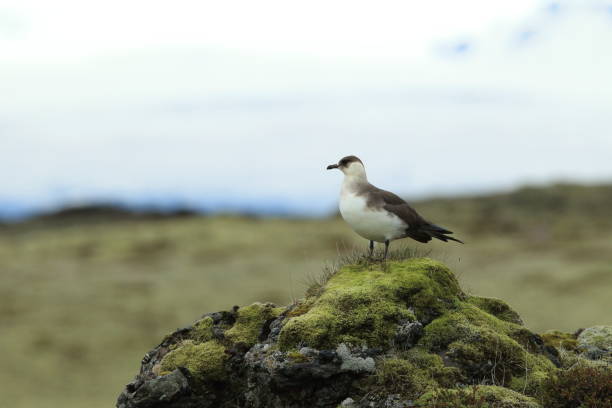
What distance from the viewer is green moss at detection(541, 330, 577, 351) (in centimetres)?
1434

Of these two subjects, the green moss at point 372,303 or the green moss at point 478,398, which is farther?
the green moss at point 372,303

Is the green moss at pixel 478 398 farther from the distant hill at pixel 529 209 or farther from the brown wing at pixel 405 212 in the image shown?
the distant hill at pixel 529 209

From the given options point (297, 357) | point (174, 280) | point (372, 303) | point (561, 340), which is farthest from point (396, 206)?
point (174, 280)

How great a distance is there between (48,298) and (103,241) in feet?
108

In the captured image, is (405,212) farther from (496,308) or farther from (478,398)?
(478,398)

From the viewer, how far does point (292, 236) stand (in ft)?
307

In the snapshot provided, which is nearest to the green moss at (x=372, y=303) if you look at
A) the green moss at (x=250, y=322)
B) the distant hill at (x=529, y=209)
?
the green moss at (x=250, y=322)

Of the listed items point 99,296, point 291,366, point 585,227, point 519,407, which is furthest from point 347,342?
point 585,227

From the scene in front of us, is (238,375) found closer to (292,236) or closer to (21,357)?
(21,357)

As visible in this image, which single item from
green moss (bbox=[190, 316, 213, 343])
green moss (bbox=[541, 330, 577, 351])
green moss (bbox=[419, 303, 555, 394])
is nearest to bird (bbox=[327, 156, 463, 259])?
green moss (bbox=[419, 303, 555, 394])

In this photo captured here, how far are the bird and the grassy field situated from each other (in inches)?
69.2

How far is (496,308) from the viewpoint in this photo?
44.6 ft

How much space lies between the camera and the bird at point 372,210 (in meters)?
12.4

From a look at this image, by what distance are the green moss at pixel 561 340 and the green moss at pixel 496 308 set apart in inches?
43.8
